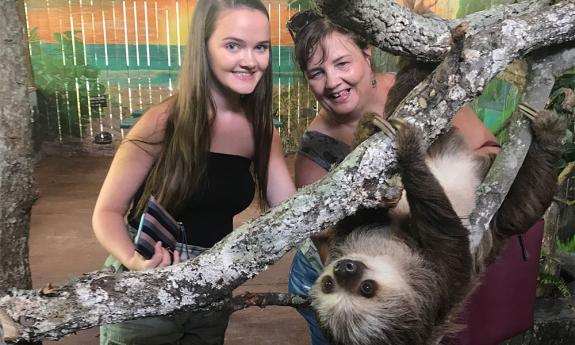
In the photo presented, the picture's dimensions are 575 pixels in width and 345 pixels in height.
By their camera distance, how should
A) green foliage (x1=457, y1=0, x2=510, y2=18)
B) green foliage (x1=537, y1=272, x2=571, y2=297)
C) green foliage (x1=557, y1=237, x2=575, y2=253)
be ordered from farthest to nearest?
green foliage (x1=557, y1=237, x2=575, y2=253)
green foliage (x1=457, y1=0, x2=510, y2=18)
green foliage (x1=537, y1=272, x2=571, y2=297)

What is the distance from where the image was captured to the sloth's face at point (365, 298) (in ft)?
5.76

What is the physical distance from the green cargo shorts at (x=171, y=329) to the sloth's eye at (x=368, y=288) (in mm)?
487

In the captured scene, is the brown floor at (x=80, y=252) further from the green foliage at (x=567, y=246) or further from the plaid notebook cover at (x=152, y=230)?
the green foliage at (x=567, y=246)

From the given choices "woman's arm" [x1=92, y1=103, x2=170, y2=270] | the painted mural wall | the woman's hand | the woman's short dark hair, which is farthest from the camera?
the painted mural wall

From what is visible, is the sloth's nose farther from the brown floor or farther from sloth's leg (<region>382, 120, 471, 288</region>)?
the brown floor

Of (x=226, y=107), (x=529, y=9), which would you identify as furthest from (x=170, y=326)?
(x=529, y=9)

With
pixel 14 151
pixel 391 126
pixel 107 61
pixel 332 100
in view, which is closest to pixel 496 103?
pixel 332 100

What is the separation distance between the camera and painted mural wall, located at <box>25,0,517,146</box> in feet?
27.7

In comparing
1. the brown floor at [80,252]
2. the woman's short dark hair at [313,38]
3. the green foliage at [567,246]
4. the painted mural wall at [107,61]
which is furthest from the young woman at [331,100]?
the painted mural wall at [107,61]

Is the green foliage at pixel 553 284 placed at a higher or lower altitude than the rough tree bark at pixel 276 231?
lower

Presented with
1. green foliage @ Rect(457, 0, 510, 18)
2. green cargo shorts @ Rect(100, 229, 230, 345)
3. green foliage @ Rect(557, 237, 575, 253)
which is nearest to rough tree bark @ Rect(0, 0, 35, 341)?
green cargo shorts @ Rect(100, 229, 230, 345)

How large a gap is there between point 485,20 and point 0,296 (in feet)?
4.76

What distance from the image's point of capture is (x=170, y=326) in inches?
74.5

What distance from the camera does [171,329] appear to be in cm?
190
